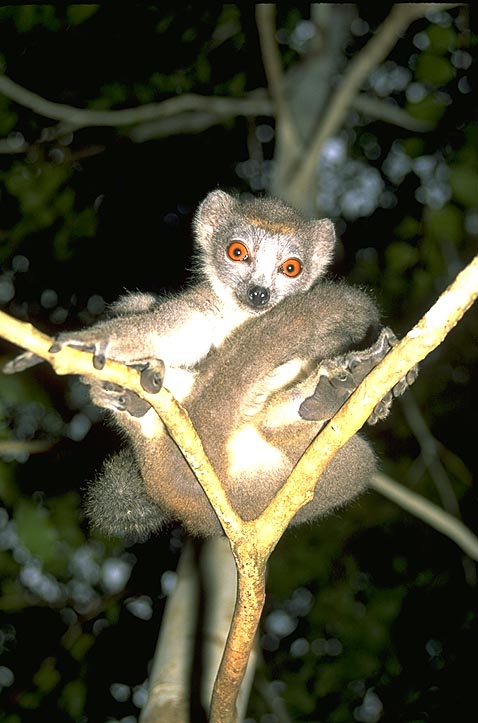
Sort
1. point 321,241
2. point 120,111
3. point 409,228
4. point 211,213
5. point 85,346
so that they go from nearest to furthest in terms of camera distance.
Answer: point 85,346 < point 321,241 < point 211,213 < point 120,111 < point 409,228

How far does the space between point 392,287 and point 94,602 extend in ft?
16.4

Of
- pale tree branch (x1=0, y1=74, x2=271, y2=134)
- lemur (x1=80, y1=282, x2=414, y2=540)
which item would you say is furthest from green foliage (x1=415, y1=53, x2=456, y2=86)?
lemur (x1=80, y1=282, x2=414, y2=540)

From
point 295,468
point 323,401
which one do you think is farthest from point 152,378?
point 323,401

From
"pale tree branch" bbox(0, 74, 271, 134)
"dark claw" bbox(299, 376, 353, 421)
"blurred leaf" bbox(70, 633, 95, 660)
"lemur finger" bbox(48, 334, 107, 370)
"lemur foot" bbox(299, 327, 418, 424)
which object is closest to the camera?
"lemur finger" bbox(48, 334, 107, 370)

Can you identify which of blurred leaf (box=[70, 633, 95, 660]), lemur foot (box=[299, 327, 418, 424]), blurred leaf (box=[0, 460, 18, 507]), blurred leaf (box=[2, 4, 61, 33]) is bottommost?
blurred leaf (box=[70, 633, 95, 660])

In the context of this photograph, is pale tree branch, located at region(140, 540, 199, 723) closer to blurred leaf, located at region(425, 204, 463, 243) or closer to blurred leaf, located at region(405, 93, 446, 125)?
blurred leaf, located at region(425, 204, 463, 243)

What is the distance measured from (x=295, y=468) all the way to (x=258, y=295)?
143cm

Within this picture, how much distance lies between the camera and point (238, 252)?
4426 millimetres

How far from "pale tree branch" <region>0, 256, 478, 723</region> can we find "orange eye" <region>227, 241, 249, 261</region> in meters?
1.77

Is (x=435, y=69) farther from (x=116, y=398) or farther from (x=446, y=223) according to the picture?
(x=116, y=398)

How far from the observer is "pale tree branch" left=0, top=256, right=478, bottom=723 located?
2420 millimetres

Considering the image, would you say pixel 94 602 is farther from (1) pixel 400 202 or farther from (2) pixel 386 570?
(1) pixel 400 202

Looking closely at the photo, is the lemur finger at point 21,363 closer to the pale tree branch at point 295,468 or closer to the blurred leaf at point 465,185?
the pale tree branch at point 295,468

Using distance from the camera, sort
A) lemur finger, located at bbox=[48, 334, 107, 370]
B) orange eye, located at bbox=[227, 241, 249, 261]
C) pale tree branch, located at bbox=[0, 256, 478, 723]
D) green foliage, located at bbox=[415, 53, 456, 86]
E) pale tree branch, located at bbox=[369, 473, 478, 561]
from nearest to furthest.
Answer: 1. pale tree branch, located at bbox=[0, 256, 478, 723]
2. lemur finger, located at bbox=[48, 334, 107, 370]
3. orange eye, located at bbox=[227, 241, 249, 261]
4. pale tree branch, located at bbox=[369, 473, 478, 561]
5. green foliage, located at bbox=[415, 53, 456, 86]
